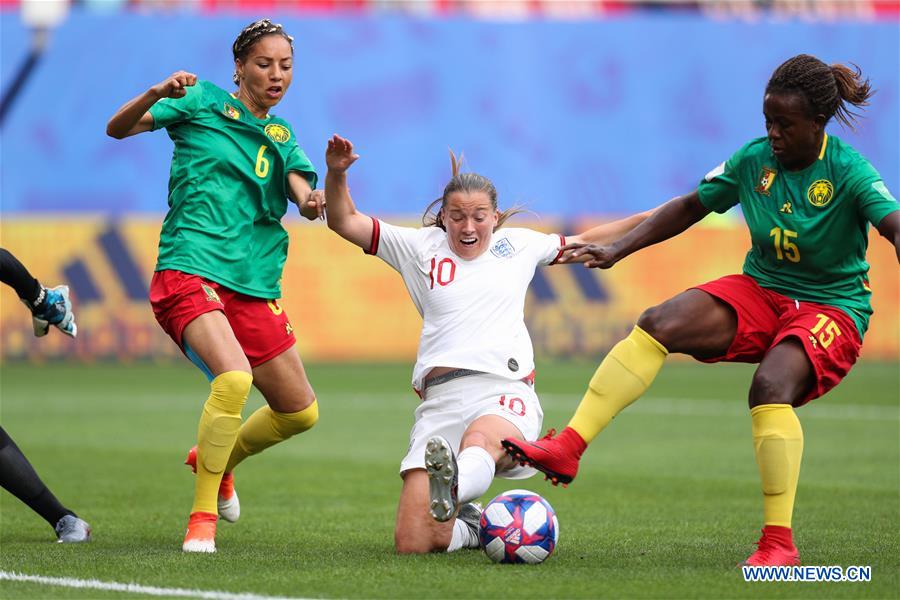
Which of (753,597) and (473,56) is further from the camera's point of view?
(473,56)

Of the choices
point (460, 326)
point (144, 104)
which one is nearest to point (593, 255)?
point (460, 326)

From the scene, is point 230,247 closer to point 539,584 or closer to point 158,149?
point 539,584

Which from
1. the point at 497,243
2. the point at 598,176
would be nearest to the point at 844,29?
the point at 598,176

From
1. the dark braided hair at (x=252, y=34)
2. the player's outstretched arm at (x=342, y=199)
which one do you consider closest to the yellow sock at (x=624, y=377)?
the player's outstretched arm at (x=342, y=199)

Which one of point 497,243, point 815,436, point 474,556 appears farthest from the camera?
point 815,436

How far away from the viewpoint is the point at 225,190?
23.8ft

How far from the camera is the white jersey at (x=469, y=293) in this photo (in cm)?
712

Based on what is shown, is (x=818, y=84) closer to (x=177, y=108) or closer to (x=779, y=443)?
(x=779, y=443)

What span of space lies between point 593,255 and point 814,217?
120cm

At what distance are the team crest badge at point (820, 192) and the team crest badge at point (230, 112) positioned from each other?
2.96 meters

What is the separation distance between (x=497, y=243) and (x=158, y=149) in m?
21.5

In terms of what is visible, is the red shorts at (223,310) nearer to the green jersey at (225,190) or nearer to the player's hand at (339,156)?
the green jersey at (225,190)

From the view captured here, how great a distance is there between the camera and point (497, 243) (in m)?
7.42

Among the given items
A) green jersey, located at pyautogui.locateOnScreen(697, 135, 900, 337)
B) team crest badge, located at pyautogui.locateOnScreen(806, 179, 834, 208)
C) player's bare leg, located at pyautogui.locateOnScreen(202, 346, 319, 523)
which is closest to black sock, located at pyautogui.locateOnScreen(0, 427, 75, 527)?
player's bare leg, located at pyautogui.locateOnScreen(202, 346, 319, 523)
